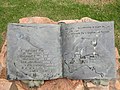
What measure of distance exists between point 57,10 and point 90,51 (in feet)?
8.44

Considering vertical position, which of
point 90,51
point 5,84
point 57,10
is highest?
point 57,10

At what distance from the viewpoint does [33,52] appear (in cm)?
436

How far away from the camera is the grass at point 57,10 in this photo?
21.8 ft

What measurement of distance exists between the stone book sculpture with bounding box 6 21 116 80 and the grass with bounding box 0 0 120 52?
219 cm

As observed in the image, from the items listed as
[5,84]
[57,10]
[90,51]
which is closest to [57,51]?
[90,51]

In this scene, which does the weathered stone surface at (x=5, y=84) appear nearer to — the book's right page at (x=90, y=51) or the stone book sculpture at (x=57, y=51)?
the stone book sculpture at (x=57, y=51)

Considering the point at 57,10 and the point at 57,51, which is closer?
the point at 57,51

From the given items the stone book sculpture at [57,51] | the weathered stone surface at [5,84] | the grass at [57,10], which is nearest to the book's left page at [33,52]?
the stone book sculpture at [57,51]

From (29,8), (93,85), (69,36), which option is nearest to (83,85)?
(93,85)

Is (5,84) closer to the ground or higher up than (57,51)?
closer to the ground

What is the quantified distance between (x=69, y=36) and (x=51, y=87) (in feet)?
2.47

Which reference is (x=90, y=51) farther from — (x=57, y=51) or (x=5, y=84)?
(x=5, y=84)

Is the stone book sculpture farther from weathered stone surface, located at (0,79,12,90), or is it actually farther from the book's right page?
weathered stone surface, located at (0,79,12,90)

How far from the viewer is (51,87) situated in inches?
176
